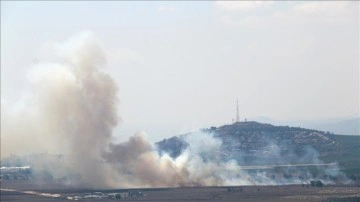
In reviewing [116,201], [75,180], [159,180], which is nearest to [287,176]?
[159,180]

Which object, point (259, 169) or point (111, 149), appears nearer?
point (111, 149)

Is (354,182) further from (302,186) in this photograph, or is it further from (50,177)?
(50,177)

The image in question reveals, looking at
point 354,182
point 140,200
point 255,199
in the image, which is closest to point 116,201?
point 140,200

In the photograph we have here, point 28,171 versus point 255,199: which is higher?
point 28,171

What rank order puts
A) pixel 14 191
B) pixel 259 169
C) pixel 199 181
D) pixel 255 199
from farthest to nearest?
1. pixel 259 169
2. pixel 199 181
3. pixel 14 191
4. pixel 255 199

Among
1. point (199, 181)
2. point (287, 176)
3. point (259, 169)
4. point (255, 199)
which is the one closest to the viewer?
point (255, 199)

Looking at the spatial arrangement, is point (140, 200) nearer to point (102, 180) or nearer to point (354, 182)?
point (102, 180)

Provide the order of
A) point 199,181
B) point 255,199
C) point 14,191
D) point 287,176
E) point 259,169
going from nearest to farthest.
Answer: point 255,199, point 14,191, point 199,181, point 287,176, point 259,169

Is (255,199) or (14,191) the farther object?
Result: (14,191)

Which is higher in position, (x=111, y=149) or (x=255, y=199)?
(x=111, y=149)
